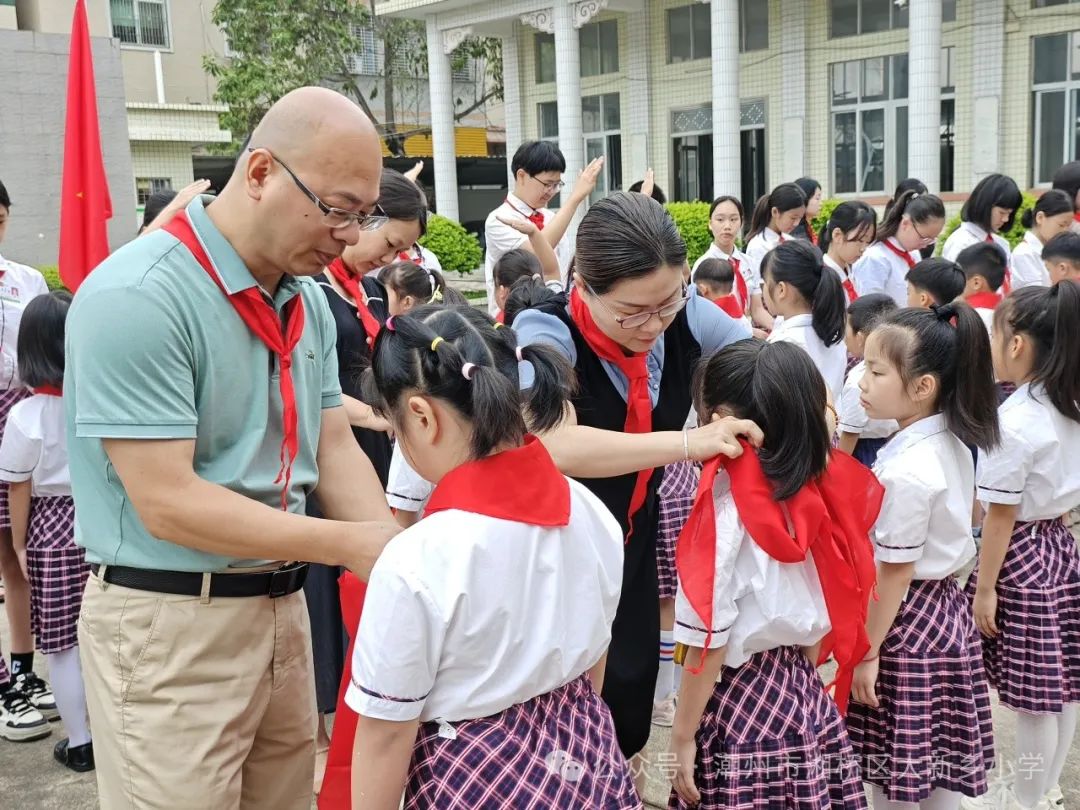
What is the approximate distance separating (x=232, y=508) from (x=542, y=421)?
544 mm

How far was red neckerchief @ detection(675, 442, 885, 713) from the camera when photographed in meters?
1.96

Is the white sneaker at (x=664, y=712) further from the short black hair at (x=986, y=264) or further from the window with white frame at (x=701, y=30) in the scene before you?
the window with white frame at (x=701, y=30)

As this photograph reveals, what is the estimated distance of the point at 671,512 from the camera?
342cm

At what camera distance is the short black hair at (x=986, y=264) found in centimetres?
445

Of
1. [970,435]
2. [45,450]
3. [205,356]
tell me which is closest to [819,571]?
[970,435]

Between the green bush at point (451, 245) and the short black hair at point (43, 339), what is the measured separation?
39.1 ft

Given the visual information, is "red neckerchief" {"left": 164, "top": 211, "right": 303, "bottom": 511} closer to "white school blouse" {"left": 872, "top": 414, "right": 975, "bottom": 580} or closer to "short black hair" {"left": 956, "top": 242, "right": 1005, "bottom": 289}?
"white school blouse" {"left": 872, "top": 414, "right": 975, "bottom": 580}

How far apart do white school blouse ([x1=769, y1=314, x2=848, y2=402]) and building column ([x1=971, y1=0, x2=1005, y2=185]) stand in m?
11.8

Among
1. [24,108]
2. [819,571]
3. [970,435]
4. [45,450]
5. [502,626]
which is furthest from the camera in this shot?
[24,108]

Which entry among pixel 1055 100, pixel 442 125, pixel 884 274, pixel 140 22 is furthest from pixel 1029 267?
pixel 140 22

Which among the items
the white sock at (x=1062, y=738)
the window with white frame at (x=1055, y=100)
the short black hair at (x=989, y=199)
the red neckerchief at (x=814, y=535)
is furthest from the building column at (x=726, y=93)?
the red neckerchief at (x=814, y=535)

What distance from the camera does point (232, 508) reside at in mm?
1575

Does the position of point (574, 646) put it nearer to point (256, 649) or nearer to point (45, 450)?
point (256, 649)

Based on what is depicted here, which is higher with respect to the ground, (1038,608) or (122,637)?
(122,637)
